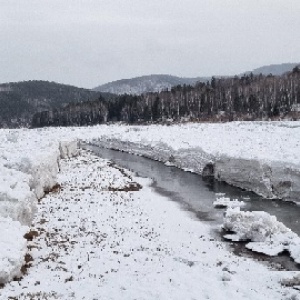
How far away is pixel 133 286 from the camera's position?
42.5 feet

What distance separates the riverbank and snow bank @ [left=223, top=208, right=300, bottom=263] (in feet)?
4.76

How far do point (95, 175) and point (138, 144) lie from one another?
933 inches

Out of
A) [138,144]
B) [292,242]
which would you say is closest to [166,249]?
[292,242]

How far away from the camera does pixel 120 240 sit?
17891 millimetres

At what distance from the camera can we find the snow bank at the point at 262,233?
17.2m

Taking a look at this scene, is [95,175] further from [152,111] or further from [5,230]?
[152,111]

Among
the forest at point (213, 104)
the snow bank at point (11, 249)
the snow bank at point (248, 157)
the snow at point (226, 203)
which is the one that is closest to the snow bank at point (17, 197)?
the snow bank at point (11, 249)

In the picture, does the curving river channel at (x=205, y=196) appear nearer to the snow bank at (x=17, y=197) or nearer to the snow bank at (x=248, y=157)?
the snow bank at (x=248, y=157)

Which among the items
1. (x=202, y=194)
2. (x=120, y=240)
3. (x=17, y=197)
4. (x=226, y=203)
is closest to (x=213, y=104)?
(x=202, y=194)

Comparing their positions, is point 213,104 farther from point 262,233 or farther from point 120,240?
point 120,240

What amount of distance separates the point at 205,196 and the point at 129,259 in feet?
46.6

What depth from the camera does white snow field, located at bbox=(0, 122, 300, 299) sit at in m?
12.8

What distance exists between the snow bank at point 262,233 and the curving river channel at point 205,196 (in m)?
0.74

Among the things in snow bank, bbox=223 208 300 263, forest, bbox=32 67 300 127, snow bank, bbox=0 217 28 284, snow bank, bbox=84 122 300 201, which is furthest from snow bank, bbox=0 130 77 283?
forest, bbox=32 67 300 127
